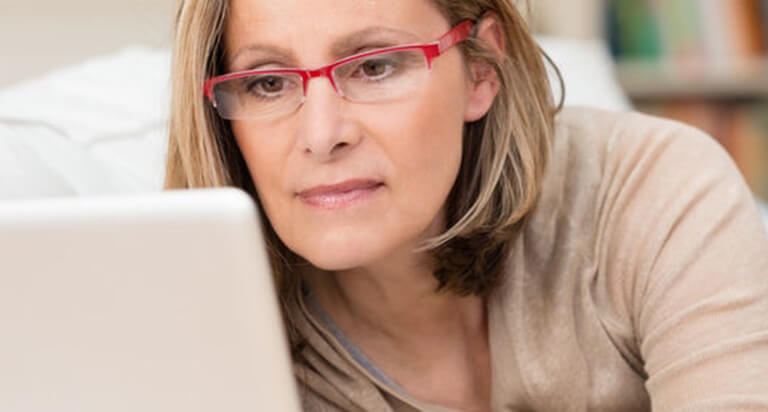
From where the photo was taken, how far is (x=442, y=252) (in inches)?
42.2

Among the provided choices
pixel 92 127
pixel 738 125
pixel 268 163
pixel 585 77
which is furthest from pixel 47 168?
pixel 738 125

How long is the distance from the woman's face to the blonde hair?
0.05 m

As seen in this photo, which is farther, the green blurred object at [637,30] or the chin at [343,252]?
the green blurred object at [637,30]

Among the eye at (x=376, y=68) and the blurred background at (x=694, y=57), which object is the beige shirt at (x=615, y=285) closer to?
the eye at (x=376, y=68)

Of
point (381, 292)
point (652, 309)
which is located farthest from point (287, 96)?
point (652, 309)

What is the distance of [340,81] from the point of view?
2.88ft

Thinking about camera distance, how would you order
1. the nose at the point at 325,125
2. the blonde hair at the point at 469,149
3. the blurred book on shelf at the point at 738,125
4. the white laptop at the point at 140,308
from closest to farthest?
the white laptop at the point at 140,308, the nose at the point at 325,125, the blonde hair at the point at 469,149, the blurred book on shelf at the point at 738,125

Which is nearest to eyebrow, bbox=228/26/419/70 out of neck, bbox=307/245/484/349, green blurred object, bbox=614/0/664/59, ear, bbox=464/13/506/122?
ear, bbox=464/13/506/122

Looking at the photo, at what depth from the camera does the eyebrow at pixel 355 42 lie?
88 centimetres

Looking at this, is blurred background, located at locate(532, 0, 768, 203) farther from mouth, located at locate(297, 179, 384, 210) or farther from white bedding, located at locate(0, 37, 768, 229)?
mouth, located at locate(297, 179, 384, 210)

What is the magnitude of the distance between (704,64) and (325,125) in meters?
1.74

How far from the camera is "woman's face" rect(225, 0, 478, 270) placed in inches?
34.4

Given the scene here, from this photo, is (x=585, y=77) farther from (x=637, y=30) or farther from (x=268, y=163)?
(x=268, y=163)

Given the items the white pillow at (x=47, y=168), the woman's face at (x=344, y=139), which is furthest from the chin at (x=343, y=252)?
the white pillow at (x=47, y=168)
